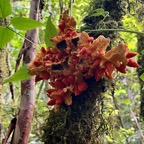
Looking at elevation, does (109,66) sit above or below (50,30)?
below

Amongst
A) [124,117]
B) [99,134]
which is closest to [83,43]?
[99,134]

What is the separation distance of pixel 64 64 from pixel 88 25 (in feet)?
1.55

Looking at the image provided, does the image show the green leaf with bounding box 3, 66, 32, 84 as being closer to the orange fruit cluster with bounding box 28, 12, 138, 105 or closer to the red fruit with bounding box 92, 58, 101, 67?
the orange fruit cluster with bounding box 28, 12, 138, 105

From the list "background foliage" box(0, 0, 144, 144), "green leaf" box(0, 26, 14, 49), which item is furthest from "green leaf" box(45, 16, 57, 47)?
"green leaf" box(0, 26, 14, 49)

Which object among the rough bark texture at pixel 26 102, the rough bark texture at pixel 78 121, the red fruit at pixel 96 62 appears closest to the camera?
the red fruit at pixel 96 62

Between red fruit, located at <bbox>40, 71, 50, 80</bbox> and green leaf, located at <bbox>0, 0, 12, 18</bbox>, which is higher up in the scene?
green leaf, located at <bbox>0, 0, 12, 18</bbox>

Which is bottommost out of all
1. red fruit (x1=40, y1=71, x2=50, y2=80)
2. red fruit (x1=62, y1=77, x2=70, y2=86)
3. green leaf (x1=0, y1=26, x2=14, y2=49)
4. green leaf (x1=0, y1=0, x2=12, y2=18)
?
red fruit (x1=62, y1=77, x2=70, y2=86)

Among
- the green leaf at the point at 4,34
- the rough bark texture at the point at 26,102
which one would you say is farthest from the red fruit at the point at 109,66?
the rough bark texture at the point at 26,102

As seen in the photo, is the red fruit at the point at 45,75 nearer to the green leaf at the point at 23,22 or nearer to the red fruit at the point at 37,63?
the red fruit at the point at 37,63

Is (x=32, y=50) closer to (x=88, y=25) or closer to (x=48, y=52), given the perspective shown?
(x=88, y=25)

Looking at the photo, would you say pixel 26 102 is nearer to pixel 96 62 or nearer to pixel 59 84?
pixel 59 84

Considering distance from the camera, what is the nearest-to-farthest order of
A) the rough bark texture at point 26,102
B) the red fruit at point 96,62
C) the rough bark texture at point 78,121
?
the red fruit at point 96,62, the rough bark texture at point 78,121, the rough bark texture at point 26,102

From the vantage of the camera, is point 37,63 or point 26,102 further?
point 26,102

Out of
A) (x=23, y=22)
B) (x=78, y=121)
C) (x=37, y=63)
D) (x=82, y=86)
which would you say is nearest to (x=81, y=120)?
(x=78, y=121)
